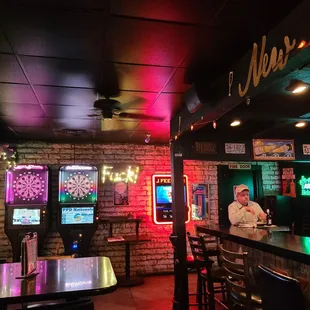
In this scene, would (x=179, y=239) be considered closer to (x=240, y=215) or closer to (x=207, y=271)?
(x=207, y=271)

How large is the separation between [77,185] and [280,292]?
168 inches

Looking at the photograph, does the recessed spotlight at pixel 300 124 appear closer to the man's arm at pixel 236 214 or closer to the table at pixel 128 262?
the man's arm at pixel 236 214

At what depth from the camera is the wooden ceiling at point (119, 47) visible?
188 cm

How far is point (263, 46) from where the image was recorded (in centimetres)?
209

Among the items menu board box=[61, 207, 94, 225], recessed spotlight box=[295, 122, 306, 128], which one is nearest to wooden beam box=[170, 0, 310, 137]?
recessed spotlight box=[295, 122, 306, 128]

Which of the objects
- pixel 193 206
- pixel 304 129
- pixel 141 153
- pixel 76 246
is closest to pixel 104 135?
pixel 141 153

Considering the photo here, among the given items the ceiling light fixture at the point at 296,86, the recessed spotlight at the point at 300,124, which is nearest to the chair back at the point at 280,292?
the ceiling light fixture at the point at 296,86

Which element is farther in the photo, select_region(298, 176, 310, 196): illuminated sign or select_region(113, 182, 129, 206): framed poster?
select_region(298, 176, 310, 196): illuminated sign

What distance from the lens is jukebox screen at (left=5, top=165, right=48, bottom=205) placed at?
A: 5195mm

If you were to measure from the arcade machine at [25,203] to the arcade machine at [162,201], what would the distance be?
209 centimetres

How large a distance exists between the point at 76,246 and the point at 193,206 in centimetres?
249

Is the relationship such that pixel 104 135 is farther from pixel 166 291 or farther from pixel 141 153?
pixel 166 291

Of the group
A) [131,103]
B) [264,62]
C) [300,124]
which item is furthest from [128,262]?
[264,62]

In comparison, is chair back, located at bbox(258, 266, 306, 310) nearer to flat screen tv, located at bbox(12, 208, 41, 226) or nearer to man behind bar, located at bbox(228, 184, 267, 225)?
man behind bar, located at bbox(228, 184, 267, 225)
